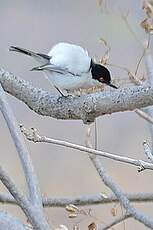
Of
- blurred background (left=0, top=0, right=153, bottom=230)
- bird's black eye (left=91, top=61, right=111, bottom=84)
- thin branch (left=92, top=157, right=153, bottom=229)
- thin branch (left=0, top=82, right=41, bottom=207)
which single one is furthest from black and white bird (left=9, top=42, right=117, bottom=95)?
blurred background (left=0, top=0, right=153, bottom=230)

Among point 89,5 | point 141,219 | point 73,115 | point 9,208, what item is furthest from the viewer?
point 89,5

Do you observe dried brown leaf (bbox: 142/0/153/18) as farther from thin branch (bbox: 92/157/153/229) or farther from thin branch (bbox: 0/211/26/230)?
thin branch (bbox: 0/211/26/230)

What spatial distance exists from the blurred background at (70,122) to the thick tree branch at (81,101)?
1.12 meters

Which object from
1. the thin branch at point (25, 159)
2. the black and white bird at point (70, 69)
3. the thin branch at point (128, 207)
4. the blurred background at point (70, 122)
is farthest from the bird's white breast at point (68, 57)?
the blurred background at point (70, 122)

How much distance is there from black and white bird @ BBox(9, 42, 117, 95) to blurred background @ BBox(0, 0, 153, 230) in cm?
92

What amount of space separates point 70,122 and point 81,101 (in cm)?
170

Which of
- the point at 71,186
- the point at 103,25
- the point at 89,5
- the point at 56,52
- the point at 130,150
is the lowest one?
the point at 56,52

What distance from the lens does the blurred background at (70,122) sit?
6.40 ft

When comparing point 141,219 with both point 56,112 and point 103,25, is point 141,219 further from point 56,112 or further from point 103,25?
point 103,25

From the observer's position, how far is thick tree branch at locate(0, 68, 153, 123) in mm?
445

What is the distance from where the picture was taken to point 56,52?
75cm

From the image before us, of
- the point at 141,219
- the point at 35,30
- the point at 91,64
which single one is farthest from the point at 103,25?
the point at 141,219

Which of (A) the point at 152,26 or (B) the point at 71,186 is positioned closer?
(A) the point at 152,26

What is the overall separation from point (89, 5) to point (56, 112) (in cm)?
222
